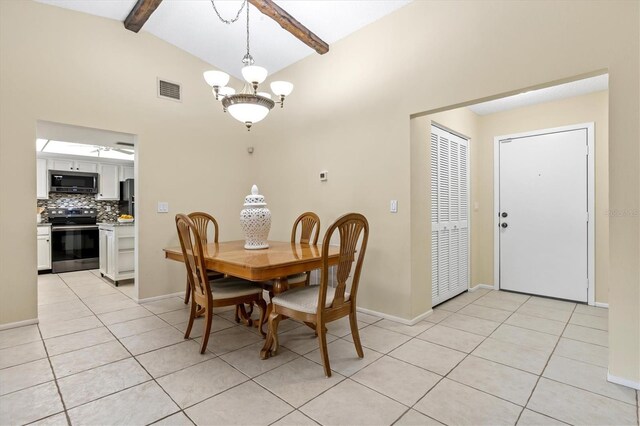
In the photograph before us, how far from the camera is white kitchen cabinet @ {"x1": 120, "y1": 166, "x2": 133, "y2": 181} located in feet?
21.4

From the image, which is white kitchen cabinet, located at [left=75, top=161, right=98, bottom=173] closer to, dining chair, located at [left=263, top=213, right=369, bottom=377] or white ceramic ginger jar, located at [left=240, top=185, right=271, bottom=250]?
white ceramic ginger jar, located at [left=240, top=185, right=271, bottom=250]

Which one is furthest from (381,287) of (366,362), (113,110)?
(113,110)

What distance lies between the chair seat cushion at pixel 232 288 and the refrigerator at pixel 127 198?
444 cm

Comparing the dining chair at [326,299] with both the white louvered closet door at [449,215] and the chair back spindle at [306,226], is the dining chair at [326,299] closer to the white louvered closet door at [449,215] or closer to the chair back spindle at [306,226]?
the chair back spindle at [306,226]

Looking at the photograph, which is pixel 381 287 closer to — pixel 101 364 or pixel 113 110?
pixel 101 364

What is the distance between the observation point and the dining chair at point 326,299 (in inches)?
78.7

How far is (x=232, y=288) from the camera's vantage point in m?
2.51

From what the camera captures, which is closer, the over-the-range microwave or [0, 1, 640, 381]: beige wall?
[0, 1, 640, 381]: beige wall

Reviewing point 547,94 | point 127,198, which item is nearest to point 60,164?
point 127,198

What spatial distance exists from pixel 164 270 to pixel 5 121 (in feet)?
6.71

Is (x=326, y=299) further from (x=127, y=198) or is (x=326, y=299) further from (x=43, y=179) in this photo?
(x=43, y=179)

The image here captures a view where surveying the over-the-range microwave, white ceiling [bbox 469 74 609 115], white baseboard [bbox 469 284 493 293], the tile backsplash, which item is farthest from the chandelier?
the tile backsplash

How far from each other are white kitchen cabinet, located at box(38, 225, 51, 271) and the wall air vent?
345cm

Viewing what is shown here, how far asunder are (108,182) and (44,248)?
173cm
